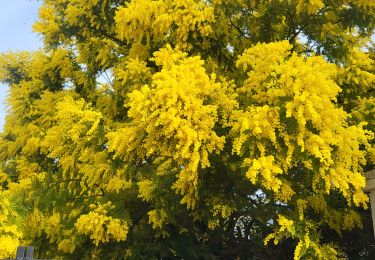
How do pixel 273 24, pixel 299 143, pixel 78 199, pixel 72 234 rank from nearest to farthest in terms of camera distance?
pixel 299 143 → pixel 72 234 → pixel 78 199 → pixel 273 24

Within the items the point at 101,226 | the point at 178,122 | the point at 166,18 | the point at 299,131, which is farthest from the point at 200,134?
the point at 166,18

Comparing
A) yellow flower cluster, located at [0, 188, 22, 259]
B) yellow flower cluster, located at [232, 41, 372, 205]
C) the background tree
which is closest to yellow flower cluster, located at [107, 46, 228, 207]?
the background tree

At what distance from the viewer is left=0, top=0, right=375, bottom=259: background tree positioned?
7391mm

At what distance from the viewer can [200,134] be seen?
7.43 meters

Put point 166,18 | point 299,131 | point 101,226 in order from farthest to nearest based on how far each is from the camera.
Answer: point 166,18 → point 101,226 → point 299,131

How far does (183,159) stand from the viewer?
757 centimetres

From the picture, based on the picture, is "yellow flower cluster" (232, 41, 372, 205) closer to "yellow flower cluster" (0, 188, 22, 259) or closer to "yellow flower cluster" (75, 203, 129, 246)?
"yellow flower cluster" (75, 203, 129, 246)

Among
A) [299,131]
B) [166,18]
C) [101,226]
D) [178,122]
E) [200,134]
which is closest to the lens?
[178,122]

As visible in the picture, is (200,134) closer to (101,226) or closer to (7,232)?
(101,226)

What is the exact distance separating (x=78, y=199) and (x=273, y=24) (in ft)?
16.8

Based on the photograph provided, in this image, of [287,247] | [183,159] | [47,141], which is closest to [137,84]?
[47,141]

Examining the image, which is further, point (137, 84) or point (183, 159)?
point (137, 84)

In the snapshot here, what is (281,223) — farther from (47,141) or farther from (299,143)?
(47,141)

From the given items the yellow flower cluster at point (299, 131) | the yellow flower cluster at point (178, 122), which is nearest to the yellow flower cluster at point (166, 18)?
the yellow flower cluster at point (178, 122)
